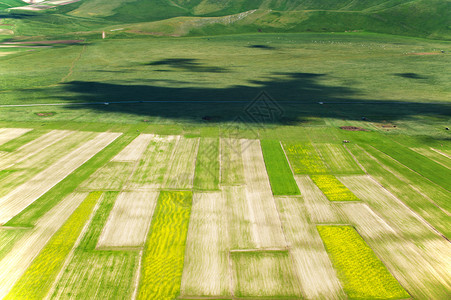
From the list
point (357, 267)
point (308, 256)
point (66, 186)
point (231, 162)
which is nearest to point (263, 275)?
point (308, 256)

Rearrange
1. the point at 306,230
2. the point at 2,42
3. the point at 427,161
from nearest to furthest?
the point at 306,230, the point at 427,161, the point at 2,42

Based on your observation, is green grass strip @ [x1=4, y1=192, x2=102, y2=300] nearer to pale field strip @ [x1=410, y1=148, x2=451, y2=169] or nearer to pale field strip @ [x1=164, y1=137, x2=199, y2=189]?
pale field strip @ [x1=164, y1=137, x2=199, y2=189]

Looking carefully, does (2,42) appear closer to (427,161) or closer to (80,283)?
(80,283)

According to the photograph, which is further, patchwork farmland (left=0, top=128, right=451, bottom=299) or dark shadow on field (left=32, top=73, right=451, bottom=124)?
dark shadow on field (left=32, top=73, right=451, bottom=124)

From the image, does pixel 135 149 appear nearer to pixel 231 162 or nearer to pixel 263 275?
pixel 231 162

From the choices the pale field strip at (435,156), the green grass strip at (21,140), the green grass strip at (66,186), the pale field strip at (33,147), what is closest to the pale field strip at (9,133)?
the green grass strip at (21,140)

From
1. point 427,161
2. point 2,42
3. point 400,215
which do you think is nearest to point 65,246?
point 400,215

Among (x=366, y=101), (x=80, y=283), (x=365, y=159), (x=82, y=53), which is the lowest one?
(x=80, y=283)

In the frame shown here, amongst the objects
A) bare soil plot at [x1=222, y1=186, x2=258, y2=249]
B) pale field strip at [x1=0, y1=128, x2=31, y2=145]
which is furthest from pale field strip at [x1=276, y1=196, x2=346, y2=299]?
pale field strip at [x1=0, y1=128, x2=31, y2=145]
